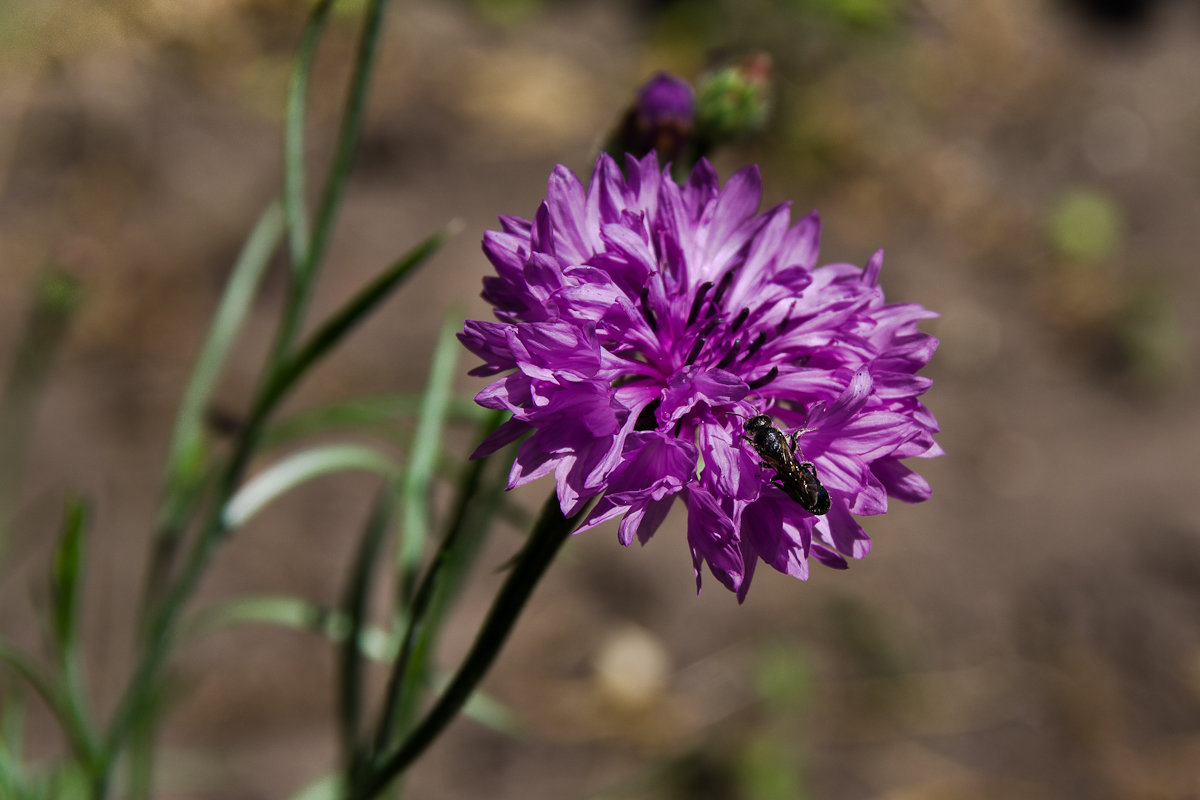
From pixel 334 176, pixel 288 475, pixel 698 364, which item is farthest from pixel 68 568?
pixel 698 364

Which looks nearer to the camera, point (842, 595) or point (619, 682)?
A: point (619, 682)

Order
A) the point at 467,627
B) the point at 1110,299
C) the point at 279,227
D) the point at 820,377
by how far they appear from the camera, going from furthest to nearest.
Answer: the point at 1110,299 → the point at 467,627 → the point at 279,227 → the point at 820,377

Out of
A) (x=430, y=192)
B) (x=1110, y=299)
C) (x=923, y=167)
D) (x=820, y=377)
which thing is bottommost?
(x=820, y=377)

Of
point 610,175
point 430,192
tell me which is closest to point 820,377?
point 610,175

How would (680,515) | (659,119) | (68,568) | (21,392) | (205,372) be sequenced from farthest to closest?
(680,515) → (21,392) → (205,372) → (659,119) → (68,568)

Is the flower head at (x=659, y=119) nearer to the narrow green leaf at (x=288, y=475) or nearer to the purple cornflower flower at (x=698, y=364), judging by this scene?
the purple cornflower flower at (x=698, y=364)

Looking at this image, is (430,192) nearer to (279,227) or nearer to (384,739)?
(279,227)

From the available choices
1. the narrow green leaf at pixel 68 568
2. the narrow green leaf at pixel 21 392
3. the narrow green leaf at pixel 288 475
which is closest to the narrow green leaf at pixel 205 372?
the narrow green leaf at pixel 288 475

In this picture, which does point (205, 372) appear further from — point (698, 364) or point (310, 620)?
point (698, 364)

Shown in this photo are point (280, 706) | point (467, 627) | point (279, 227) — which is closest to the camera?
point (279, 227)
